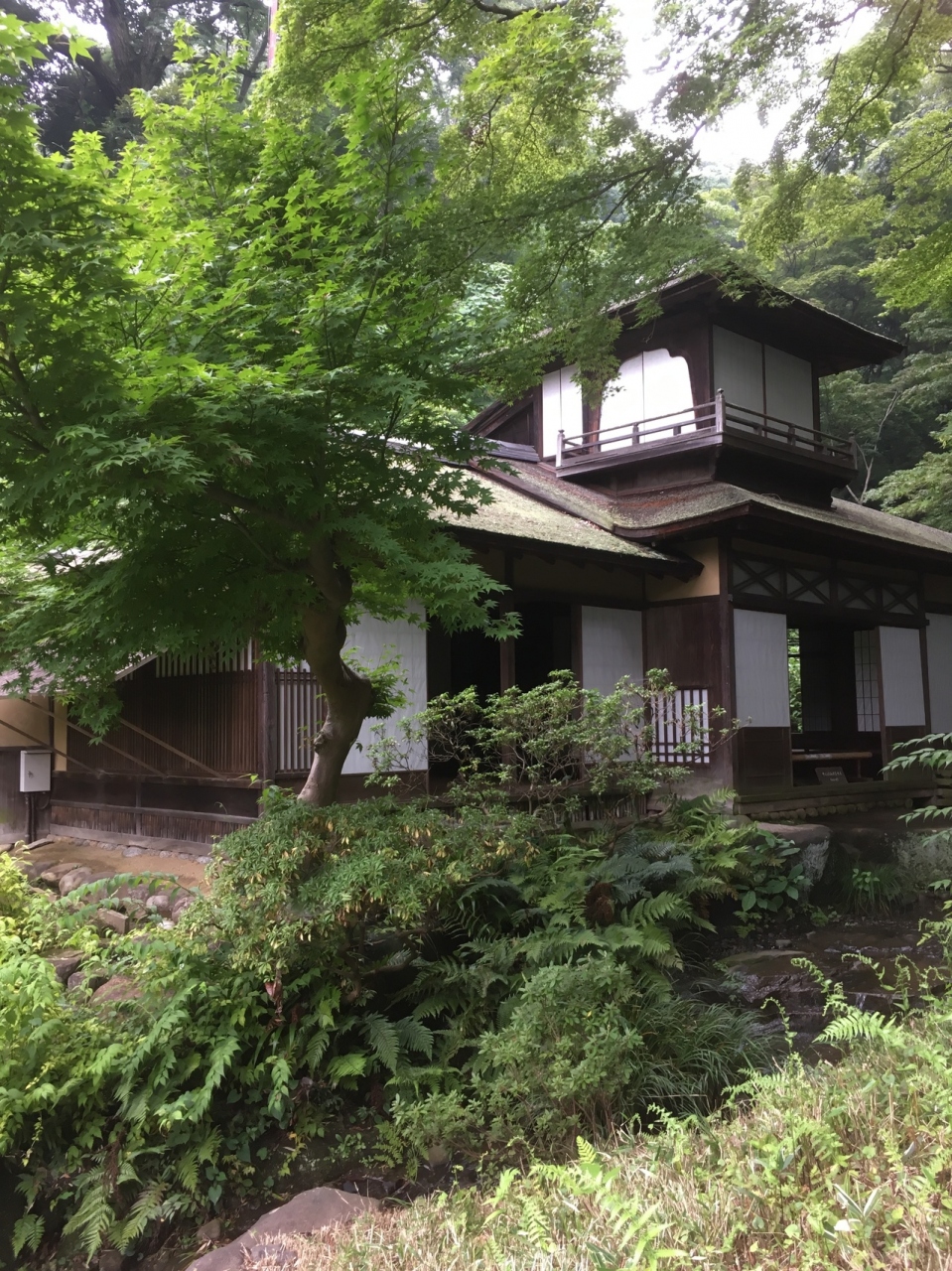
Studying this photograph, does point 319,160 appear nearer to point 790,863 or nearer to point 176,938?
point 176,938

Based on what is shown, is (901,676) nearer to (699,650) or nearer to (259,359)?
(699,650)

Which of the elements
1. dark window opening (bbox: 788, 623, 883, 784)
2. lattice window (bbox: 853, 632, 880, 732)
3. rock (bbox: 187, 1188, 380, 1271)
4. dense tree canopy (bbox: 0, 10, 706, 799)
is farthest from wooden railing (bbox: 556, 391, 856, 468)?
rock (bbox: 187, 1188, 380, 1271)

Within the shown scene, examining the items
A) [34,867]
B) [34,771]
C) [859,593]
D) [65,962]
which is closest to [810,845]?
[859,593]

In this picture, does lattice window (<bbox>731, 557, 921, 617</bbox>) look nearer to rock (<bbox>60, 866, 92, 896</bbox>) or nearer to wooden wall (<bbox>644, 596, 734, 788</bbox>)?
wooden wall (<bbox>644, 596, 734, 788</bbox>)

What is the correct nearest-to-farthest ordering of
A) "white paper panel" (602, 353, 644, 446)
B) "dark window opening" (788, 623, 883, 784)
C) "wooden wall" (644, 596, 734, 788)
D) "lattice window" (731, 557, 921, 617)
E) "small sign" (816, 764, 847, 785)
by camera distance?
"wooden wall" (644, 596, 734, 788) < "lattice window" (731, 557, 921, 617) < "small sign" (816, 764, 847, 785) < "white paper panel" (602, 353, 644, 446) < "dark window opening" (788, 623, 883, 784)

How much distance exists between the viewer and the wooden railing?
1256 centimetres

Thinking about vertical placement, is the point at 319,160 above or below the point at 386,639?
above

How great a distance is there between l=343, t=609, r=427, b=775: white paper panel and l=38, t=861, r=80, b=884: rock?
10.1 feet

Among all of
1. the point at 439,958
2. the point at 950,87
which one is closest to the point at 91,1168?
the point at 439,958

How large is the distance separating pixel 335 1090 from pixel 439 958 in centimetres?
113

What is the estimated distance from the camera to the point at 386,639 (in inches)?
375

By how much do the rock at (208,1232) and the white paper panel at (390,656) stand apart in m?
4.67

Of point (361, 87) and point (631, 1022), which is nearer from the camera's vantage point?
point (361, 87)

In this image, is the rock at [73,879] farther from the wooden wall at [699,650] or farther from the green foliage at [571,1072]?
the wooden wall at [699,650]
